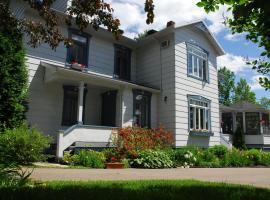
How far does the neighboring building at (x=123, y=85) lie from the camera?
15.2 meters

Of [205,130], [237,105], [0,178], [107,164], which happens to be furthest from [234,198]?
[237,105]

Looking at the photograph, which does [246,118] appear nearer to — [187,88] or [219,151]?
[187,88]

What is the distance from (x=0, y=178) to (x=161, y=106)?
14000 mm

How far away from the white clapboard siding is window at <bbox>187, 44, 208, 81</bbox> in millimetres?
445

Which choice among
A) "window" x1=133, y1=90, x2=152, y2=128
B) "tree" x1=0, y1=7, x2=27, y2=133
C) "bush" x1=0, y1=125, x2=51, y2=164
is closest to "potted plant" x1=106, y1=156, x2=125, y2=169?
"bush" x1=0, y1=125, x2=51, y2=164

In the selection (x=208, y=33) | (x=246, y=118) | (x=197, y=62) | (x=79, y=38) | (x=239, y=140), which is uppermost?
(x=208, y=33)

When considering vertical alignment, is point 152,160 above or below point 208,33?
below

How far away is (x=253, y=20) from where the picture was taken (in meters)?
4.84

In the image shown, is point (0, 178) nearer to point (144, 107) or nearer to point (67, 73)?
point (67, 73)

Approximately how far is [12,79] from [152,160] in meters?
7.16

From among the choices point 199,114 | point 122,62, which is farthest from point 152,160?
point 122,62

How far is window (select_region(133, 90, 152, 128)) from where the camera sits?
59.2 ft

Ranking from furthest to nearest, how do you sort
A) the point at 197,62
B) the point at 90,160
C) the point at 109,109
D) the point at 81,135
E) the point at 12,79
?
the point at 197,62 < the point at 109,109 < the point at 81,135 < the point at 12,79 < the point at 90,160

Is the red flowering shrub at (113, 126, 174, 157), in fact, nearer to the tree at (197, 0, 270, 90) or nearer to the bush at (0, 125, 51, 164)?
the bush at (0, 125, 51, 164)
